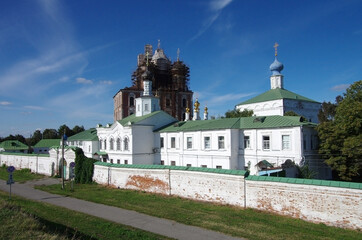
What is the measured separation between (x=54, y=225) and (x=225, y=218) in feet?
23.3

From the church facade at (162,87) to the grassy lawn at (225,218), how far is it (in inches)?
1611

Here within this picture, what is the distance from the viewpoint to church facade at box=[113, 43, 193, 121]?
192 feet

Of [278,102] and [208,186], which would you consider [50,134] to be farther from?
[208,186]

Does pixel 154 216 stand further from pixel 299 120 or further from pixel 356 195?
pixel 299 120

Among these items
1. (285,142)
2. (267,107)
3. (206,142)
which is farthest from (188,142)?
(267,107)

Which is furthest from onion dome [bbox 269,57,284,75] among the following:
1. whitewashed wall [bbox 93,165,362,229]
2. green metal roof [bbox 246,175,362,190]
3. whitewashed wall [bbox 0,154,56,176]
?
whitewashed wall [bbox 0,154,56,176]

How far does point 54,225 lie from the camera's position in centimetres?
1093

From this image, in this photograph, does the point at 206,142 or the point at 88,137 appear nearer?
the point at 206,142

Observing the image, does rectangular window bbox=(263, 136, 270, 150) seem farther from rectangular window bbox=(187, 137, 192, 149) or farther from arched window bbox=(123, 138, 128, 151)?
arched window bbox=(123, 138, 128, 151)

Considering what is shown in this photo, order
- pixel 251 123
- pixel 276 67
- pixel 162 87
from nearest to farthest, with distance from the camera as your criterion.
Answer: pixel 251 123, pixel 276 67, pixel 162 87

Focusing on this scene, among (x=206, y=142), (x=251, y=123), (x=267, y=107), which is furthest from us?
(x=267, y=107)

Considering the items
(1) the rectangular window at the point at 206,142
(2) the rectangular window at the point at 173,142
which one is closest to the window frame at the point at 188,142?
(1) the rectangular window at the point at 206,142

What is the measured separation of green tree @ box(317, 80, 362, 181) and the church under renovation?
1.77 metres

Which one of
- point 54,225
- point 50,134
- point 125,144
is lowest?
point 54,225
